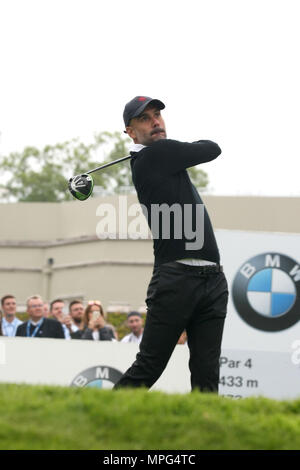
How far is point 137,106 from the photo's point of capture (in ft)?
24.3

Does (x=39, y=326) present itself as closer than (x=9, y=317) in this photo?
Yes

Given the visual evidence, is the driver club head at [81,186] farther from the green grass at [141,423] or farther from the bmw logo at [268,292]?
the bmw logo at [268,292]

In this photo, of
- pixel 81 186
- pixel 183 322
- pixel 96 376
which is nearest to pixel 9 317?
pixel 96 376

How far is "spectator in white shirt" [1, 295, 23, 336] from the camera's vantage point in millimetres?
14820

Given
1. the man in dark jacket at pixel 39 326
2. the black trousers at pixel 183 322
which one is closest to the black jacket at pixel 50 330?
the man in dark jacket at pixel 39 326

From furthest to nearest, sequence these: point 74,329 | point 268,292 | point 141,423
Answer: point 74,329 < point 268,292 < point 141,423

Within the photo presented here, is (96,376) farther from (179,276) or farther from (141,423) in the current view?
(141,423)

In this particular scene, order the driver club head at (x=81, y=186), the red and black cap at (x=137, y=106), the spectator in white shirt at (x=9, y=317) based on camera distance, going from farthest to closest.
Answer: the spectator in white shirt at (x=9, y=317), the driver club head at (x=81, y=186), the red and black cap at (x=137, y=106)

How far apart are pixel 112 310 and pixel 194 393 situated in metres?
30.8

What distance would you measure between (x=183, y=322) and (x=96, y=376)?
500cm

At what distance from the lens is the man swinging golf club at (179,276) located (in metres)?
7.10

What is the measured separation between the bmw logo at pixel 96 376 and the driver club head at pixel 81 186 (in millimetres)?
4260

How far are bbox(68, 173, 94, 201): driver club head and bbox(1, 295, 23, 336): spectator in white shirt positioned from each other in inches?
271

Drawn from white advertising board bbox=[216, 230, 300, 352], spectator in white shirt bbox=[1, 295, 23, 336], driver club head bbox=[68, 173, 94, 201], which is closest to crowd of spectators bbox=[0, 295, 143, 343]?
spectator in white shirt bbox=[1, 295, 23, 336]
